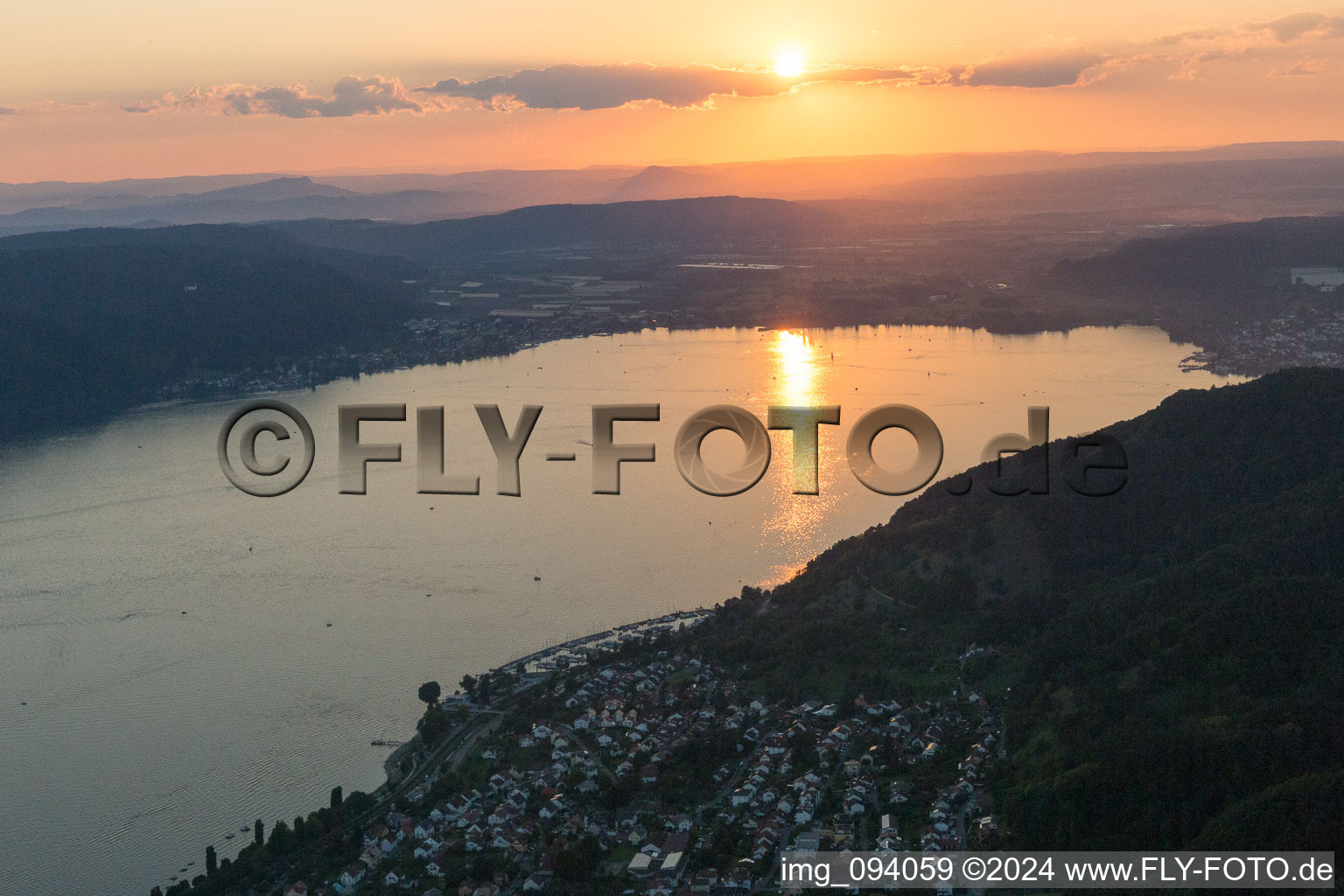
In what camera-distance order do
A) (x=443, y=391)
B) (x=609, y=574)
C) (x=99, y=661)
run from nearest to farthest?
1. (x=99, y=661)
2. (x=609, y=574)
3. (x=443, y=391)

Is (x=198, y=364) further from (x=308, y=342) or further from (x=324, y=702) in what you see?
(x=324, y=702)

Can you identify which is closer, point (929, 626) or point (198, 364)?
point (929, 626)

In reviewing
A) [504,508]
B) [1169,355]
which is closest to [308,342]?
[504,508]

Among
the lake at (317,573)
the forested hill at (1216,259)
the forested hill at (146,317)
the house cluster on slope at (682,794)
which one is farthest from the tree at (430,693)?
the forested hill at (1216,259)

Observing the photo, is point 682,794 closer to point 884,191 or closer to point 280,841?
point 280,841

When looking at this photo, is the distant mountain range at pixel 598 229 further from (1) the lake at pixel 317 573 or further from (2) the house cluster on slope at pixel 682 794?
(2) the house cluster on slope at pixel 682 794

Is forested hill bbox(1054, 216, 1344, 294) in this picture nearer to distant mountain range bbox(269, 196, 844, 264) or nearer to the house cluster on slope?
distant mountain range bbox(269, 196, 844, 264)

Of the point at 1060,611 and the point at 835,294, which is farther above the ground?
the point at 835,294
